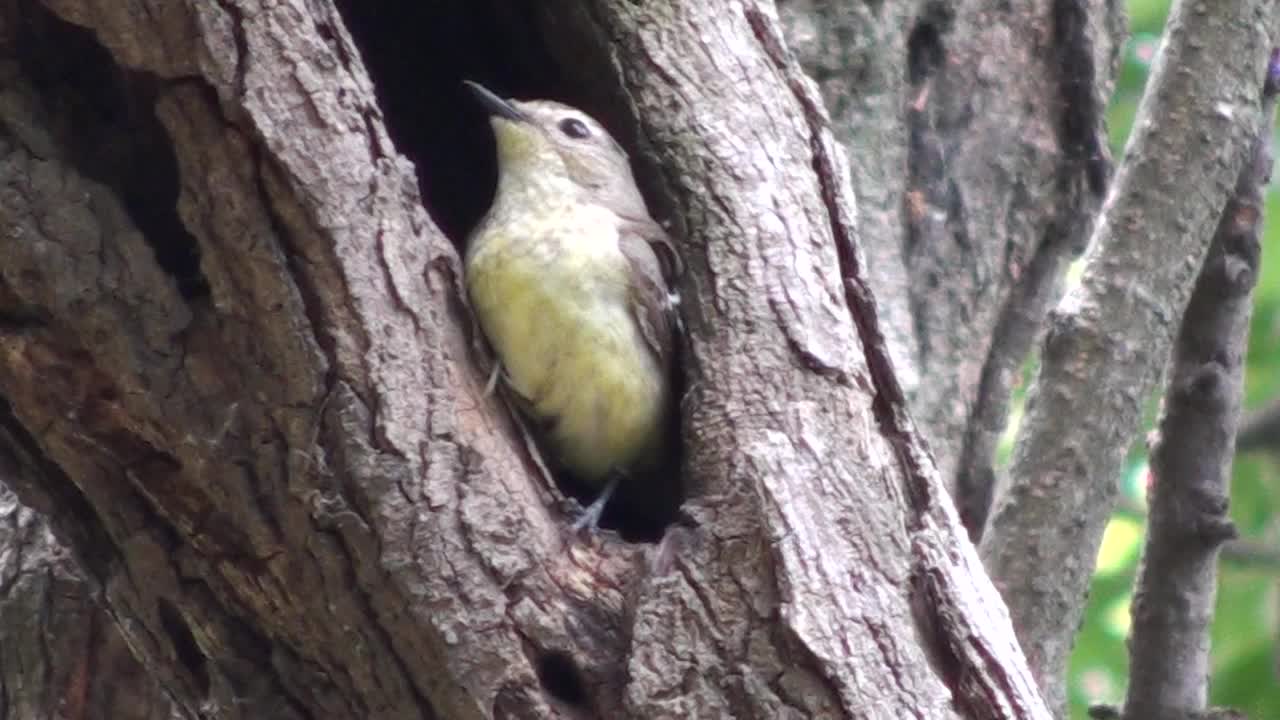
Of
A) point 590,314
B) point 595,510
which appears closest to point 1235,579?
point 590,314

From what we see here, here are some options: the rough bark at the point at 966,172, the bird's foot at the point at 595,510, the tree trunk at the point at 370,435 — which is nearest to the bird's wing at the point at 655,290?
the tree trunk at the point at 370,435

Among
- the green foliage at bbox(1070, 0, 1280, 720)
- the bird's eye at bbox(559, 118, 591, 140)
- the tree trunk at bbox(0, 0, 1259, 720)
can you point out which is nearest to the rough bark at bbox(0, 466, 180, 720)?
the tree trunk at bbox(0, 0, 1259, 720)

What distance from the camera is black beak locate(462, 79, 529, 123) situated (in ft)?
14.3

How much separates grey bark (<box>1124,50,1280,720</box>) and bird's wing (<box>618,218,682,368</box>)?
122 centimetres

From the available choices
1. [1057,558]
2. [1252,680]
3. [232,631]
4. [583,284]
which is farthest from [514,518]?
[1252,680]

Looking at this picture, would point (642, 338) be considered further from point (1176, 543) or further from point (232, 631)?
point (1176, 543)

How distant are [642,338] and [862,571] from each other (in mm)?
781

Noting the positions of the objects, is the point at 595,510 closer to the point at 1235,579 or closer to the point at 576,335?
the point at 576,335

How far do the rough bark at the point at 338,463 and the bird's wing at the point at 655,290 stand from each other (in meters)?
0.38

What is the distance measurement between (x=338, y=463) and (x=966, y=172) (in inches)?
89.0

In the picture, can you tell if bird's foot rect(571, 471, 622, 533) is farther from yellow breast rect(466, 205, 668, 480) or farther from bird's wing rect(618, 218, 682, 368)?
bird's wing rect(618, 218, 682, 368)

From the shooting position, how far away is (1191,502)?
14.0 ft

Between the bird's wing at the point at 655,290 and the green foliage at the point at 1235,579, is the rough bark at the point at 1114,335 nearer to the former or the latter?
the bird's wing at the point at 655,290

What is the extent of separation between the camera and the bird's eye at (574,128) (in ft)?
13.4
